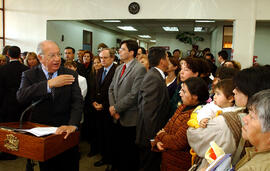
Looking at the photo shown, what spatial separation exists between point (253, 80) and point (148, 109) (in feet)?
4.61

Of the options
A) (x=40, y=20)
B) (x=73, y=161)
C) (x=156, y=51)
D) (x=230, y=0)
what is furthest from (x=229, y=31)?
(x=73, y=161)

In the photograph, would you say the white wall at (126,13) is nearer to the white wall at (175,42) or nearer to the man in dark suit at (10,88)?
the man in dark suit at (10,88)

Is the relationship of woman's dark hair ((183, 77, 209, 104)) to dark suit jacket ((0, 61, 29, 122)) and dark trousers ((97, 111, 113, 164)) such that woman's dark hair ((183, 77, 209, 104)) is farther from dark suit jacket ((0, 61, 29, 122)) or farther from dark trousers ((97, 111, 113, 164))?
dark suit jacket ((0, 61, 29, 122))

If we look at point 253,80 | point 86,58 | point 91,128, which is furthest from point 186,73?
point 86,58

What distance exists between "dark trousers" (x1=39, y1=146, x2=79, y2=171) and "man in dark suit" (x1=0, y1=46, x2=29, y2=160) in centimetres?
188

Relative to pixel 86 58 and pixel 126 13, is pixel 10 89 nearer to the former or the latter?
pixel 86 58

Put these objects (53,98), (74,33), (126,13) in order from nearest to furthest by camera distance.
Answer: (53,98)
(126,13)
(74,33)

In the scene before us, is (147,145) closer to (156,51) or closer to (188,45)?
(156,51)

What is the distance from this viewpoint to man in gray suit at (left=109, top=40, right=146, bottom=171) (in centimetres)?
290

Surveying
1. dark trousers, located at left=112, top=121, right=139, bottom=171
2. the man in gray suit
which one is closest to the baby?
the man in gray suit

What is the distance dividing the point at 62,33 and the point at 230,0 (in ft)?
18.4

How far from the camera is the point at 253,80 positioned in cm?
126

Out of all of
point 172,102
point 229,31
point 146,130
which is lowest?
point 146,130

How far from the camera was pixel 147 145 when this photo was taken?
101 inches
